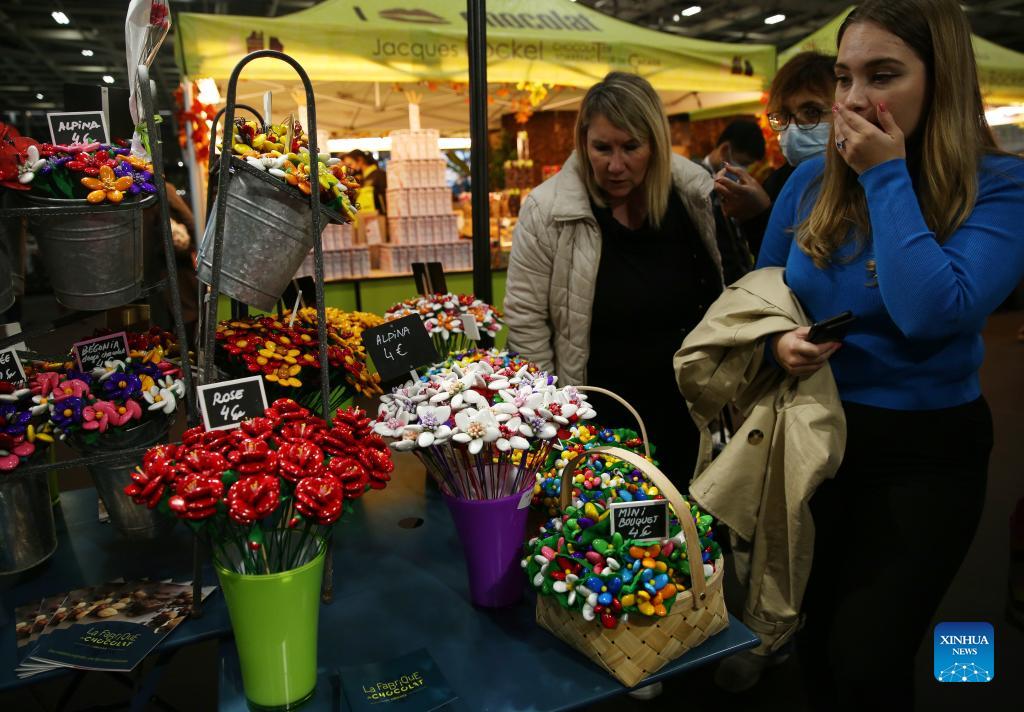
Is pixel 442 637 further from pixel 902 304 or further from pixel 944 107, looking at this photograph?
pixel 944 107

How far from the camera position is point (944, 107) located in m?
1.16

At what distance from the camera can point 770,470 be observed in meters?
1.37

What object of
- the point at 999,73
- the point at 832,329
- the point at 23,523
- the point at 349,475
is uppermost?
the point at 999,73

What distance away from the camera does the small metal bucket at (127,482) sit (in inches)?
50.8

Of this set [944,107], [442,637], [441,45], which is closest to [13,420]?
[442,637]

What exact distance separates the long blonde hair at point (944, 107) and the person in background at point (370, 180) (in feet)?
14.8

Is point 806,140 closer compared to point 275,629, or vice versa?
point 275,629

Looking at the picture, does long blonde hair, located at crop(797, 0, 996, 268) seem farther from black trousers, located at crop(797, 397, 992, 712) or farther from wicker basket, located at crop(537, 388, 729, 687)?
wicker basket, located at crop(537, 388, 729, 687)

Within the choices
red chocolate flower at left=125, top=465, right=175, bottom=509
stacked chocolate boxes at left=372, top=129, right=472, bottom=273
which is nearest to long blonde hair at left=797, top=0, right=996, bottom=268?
red chocolate flower at left=125, top=465, right=175, bottom=509

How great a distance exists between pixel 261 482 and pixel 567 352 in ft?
3.98

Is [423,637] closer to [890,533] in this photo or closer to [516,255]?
[890,533]

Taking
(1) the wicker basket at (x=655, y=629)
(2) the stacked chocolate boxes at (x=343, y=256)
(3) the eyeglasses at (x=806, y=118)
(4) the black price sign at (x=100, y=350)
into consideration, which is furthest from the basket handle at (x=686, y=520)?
(2) the stacked chocolate boxes at (x=343, y=256)

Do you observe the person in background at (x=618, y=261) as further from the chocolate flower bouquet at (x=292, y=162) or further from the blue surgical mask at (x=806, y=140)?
the chocolate flower bouquet at (x=292, y=162)

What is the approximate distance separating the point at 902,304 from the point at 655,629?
0.65 metres
